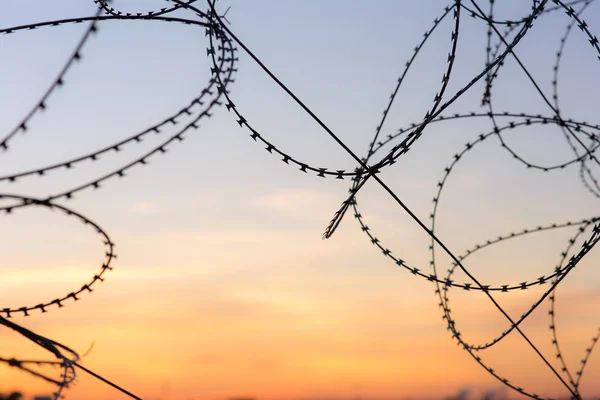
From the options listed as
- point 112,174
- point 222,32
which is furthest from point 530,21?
point 112,174

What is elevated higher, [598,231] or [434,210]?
[434,210]

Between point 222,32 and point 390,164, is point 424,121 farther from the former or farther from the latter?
point 222,32

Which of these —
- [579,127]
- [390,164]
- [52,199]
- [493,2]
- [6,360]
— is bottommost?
[6,360]

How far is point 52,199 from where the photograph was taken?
547cm

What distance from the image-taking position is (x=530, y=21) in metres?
7.74

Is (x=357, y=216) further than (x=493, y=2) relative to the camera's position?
No

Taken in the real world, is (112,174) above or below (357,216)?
below

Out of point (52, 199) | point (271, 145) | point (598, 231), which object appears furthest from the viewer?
point (598, 231)

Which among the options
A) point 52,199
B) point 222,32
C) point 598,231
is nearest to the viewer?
point 52,199

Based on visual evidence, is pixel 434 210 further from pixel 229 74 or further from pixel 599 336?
pixel 229 74

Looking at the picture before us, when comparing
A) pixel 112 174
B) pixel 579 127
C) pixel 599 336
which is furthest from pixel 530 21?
pixel 112 174

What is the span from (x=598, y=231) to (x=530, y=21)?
1.91 meters

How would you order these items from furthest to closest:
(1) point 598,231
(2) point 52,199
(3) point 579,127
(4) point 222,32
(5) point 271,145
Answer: (3) point 579,127, (1) point 598,231, (4) point 222,32, (5) point 271,145, (2) point 52,199

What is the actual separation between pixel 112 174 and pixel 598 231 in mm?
4328
